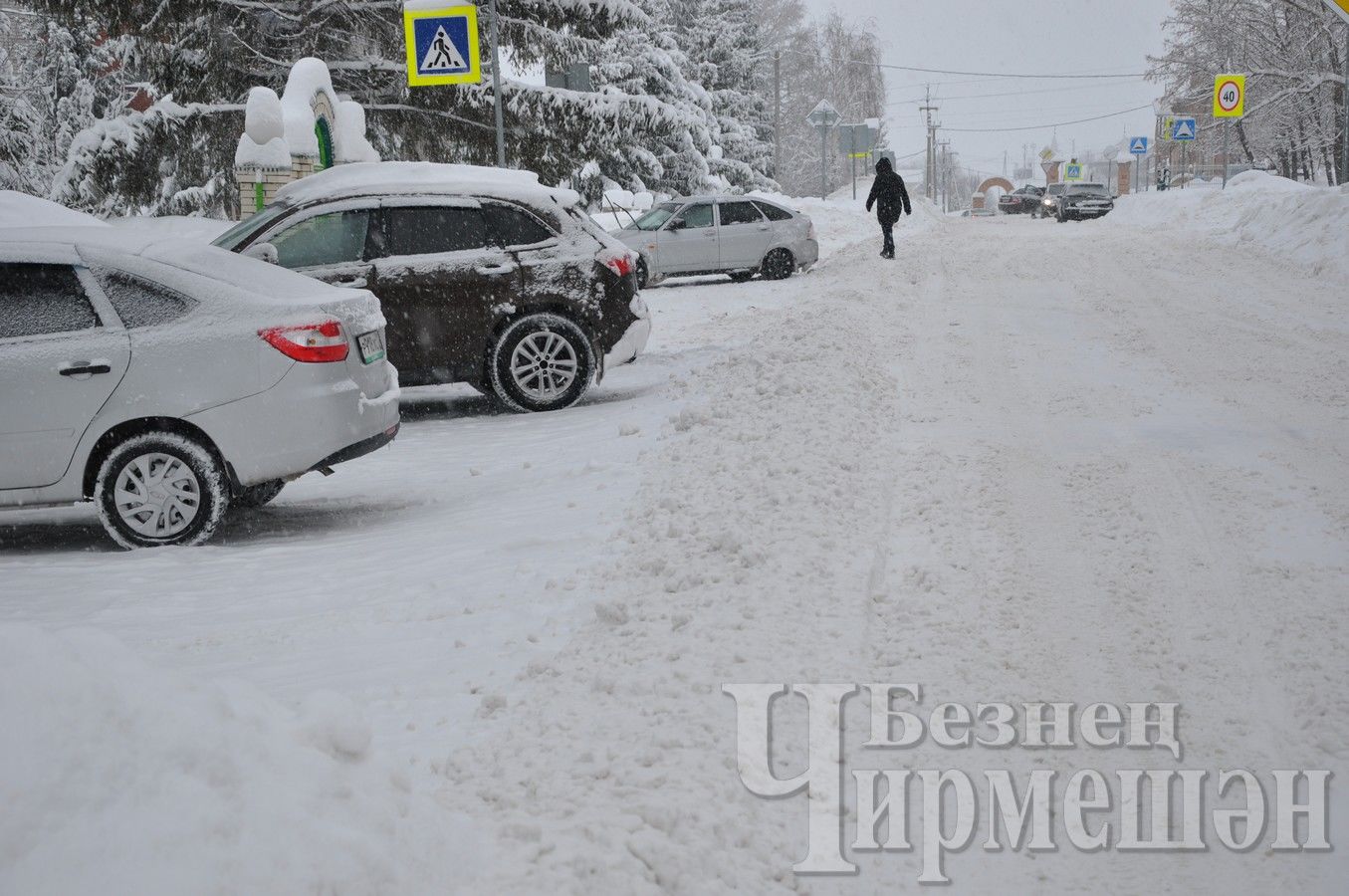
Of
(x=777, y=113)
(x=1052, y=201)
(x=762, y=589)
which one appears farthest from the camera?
(x=777, y=113)

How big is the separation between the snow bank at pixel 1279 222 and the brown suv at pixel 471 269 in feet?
38.1

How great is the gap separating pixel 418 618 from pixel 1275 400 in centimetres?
626

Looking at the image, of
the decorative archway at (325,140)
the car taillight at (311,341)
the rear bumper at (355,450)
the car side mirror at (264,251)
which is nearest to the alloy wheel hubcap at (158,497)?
the rear bumper at (355,450)

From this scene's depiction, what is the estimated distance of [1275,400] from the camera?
8.24 metres

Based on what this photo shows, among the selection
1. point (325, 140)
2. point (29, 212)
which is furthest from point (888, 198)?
point (29, 212)

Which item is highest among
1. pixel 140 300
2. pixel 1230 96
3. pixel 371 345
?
pixel 1230 96

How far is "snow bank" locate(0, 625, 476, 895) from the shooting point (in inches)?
89.2

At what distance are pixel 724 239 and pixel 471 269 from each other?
12.7m

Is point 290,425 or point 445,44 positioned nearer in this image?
point 290,425

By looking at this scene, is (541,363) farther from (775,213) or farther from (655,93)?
(655,93)

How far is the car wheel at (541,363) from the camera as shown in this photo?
9672mm

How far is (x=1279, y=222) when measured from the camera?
2195 cm

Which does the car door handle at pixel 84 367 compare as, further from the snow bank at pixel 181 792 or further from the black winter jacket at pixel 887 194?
the black winter jacket at pixel 887 194

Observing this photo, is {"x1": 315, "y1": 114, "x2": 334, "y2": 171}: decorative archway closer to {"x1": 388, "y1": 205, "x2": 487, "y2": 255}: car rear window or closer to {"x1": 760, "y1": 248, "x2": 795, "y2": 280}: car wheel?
{"x1": 388, "y1": 205, "x2": 487, "y2": 255}: car rear window
